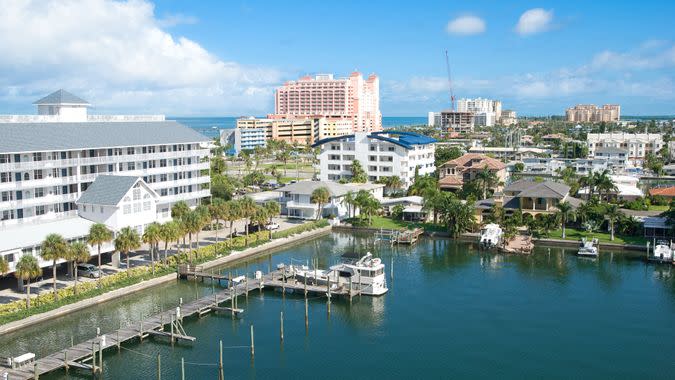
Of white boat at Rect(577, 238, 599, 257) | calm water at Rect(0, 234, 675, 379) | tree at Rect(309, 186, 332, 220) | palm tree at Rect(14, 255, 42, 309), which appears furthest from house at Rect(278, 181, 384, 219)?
palm tree at Rect(14, 255, 42, 309)

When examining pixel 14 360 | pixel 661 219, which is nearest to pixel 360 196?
pixel 661 219

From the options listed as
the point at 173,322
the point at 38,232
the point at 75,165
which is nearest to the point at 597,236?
the point at 173,322

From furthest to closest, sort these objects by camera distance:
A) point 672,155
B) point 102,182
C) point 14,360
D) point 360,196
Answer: point 672,155
point 360,196
point 102,182
point 14,360

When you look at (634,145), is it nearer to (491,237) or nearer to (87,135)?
(491,237)

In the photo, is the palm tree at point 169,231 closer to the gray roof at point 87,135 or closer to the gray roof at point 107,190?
the gray roof at point 107,190

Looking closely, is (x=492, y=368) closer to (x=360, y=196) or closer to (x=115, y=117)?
(x=360, y=196)

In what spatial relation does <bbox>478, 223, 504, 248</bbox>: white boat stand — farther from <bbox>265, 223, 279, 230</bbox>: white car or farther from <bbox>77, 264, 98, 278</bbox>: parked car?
<bbox>77, 264, 98, 278</bbox>: parked car
